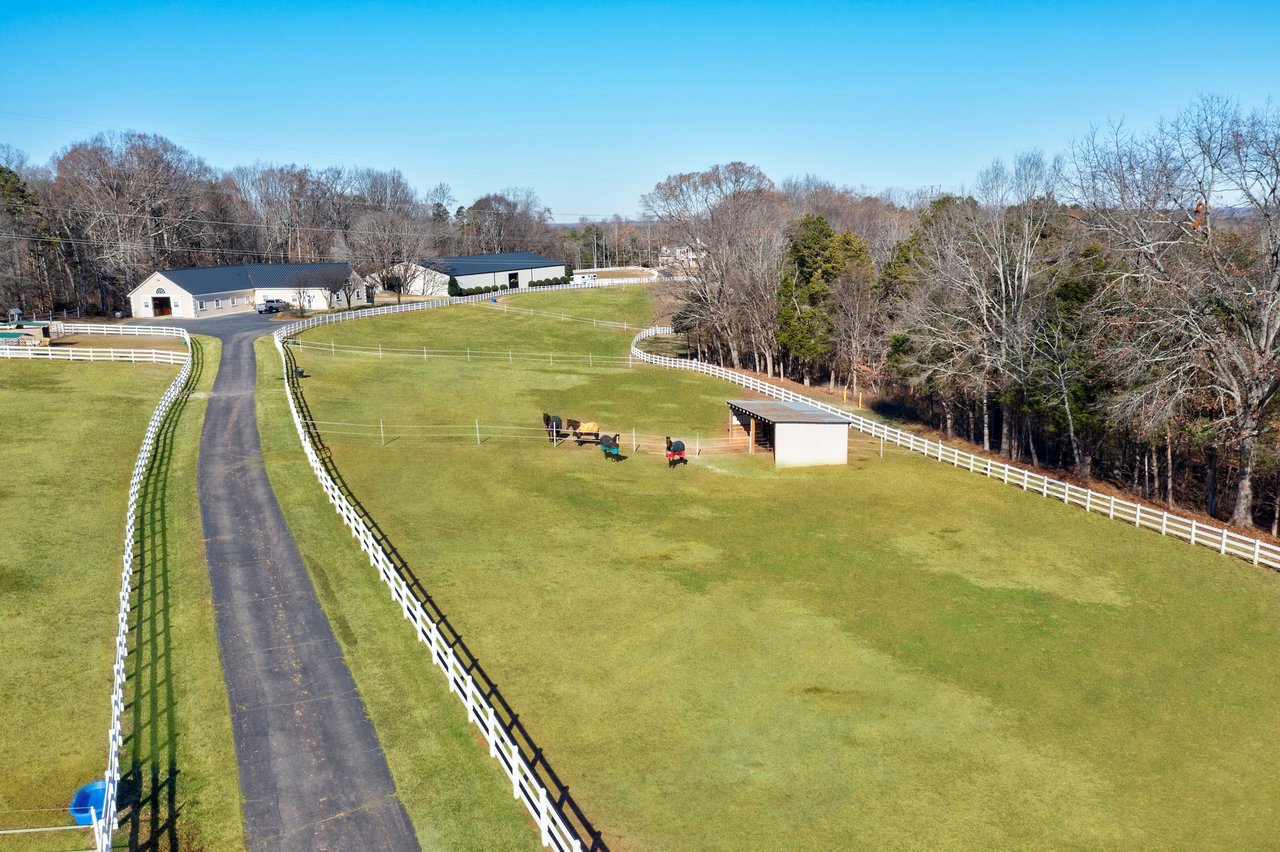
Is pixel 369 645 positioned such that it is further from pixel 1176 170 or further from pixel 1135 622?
pixel 1176 170

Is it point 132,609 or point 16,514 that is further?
point 16,514

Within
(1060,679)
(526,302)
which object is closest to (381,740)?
(1060,679)

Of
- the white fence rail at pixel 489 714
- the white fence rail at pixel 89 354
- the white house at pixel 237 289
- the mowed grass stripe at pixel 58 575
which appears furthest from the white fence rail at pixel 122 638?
the white house at pixel 237 289

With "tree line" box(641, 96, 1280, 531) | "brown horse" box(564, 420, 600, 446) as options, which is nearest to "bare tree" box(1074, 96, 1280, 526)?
"tree line" box(641, 96, 1280, 531)

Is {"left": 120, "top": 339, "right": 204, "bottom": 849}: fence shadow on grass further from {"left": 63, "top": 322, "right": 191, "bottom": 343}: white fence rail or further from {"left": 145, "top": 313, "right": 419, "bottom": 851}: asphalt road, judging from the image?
{"left": 63, "top": 322, "right": 191, "bottom": 343}: white fence rail

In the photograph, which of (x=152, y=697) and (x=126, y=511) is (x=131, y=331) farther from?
(x=152, y=697)

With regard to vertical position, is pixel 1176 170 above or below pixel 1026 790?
above
